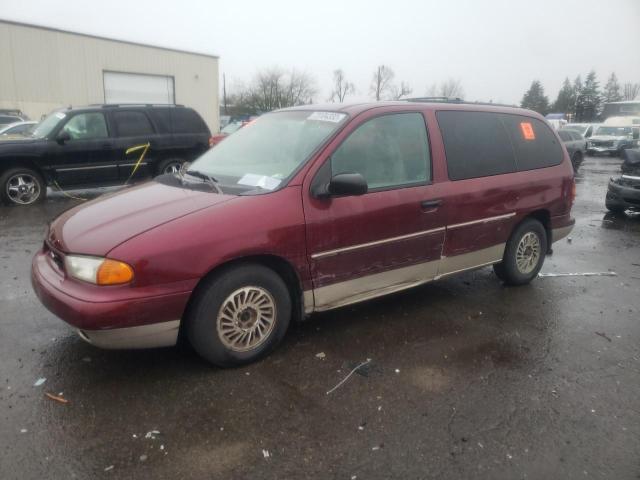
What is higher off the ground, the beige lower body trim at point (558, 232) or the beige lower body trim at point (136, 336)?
the beige lower body trim at point (558, 232)

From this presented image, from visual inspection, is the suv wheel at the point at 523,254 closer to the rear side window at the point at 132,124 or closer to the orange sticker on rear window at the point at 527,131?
the orange sticker on rear window at the point at 527,131

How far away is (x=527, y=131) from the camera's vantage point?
16.5ft

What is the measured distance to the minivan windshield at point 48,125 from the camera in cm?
916

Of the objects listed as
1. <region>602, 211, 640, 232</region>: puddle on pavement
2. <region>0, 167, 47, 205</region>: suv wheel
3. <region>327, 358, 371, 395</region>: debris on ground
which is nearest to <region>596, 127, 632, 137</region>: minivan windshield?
<region>602, 211, 640, 232</region>: puddle on pavement

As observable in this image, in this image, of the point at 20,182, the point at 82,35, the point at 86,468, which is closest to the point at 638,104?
the point at 82,35

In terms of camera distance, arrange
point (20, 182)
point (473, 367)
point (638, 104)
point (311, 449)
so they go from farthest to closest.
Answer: point (638, 104) → point (20, 182) → point (473, 367) → point (311, 449)

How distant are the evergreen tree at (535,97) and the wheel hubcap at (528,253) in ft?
292

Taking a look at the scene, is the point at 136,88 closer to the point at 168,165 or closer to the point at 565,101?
the point at 168,165

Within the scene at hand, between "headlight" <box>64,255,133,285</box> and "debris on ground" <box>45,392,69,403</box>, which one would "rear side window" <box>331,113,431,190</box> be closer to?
"headlight" <box>64,255,133,285</box>

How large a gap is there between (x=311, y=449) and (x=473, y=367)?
57.0 inches

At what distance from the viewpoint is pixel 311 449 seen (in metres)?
2.60

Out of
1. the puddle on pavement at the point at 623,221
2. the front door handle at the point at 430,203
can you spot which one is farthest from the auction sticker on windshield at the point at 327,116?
the puddle on pavement at the point at 623,221

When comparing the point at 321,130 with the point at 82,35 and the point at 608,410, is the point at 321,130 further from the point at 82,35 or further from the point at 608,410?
the point at 82,35

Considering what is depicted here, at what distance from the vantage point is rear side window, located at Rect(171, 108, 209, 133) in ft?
34.2
